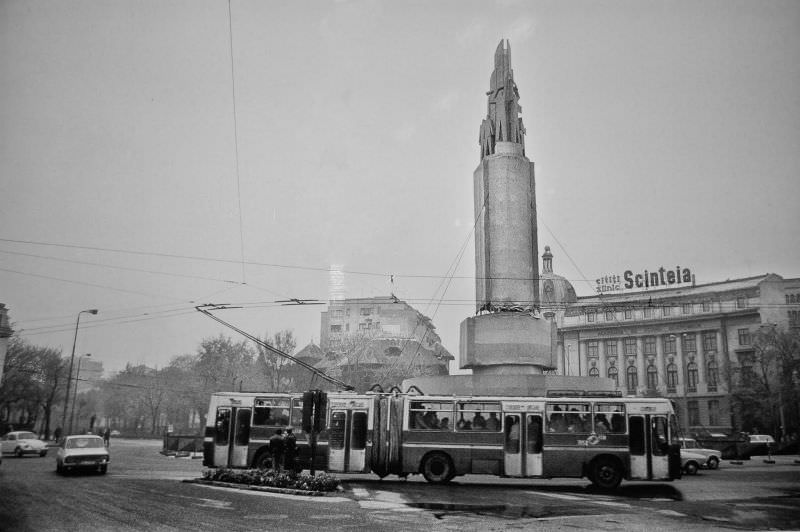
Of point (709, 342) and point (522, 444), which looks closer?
point (522, 444)

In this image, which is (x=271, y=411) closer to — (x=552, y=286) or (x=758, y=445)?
(x=758, y=445)

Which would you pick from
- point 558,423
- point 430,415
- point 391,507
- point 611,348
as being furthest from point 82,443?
point 611,348

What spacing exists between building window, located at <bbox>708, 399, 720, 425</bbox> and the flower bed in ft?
216

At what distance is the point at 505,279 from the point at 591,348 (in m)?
59.9

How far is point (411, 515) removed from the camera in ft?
40.4

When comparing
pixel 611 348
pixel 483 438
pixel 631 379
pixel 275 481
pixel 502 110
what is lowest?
pixel 275 481

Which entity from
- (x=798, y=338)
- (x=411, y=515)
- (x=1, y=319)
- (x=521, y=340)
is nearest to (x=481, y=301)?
(x=521, y=340)

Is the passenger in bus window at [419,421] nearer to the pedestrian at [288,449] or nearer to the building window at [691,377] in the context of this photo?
the pedestrian at [288,449]

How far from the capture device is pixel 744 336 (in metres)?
70.0

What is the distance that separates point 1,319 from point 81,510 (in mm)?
32033

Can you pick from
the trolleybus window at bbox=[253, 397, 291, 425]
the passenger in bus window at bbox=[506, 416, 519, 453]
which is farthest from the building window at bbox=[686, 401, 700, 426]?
the trolleybus window at bbox=[253, 397, 291, 425]

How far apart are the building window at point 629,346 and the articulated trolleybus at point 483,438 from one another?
2511 inches

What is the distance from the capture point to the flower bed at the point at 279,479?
15902mm

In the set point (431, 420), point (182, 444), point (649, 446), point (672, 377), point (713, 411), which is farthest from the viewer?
point (672, 377)
